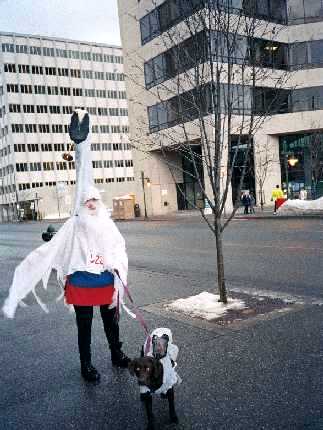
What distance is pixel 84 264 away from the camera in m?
4.14

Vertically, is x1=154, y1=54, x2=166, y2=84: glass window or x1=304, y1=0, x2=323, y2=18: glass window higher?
x1=304, y1=0, x2=323, y2=18: glass window

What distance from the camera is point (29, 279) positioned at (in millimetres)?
4211

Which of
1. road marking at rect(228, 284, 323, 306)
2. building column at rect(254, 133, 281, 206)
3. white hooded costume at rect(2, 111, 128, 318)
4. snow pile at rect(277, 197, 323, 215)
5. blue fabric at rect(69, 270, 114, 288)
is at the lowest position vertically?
road marking at rect(228, 284, 323, 306)

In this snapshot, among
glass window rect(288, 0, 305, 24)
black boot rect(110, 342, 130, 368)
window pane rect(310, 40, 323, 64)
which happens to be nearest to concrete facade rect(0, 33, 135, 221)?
glass window rect(288, 0, 305, 24)

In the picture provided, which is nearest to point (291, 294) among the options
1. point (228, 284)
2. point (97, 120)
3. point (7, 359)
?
point (228, 284)

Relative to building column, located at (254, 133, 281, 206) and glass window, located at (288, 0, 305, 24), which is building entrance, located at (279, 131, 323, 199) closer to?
building column, located at (254, 133, 281, 206)

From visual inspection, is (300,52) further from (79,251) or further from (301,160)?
(79,251)

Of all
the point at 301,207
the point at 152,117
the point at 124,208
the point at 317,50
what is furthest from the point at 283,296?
the point at 317,50

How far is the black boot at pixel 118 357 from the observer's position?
447 cm

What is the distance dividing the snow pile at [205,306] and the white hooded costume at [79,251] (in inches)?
79.7

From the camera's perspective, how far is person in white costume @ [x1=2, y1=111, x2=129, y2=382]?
4.16 m

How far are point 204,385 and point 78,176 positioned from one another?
7.62 ft

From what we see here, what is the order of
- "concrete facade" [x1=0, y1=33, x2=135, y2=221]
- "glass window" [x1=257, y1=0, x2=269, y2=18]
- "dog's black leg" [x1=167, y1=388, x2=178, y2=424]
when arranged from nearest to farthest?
1. "dog's black leg" [x1=167, y1=388, x2=178, y2=424]
2. "glass window" [x1=257, y1=0, x2=269, y2=18]
3. "concrete facade" [x1=0, y1=33, x2=135, y2=221]

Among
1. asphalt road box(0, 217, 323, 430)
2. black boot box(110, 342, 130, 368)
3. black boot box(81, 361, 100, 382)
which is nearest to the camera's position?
asphalt road box(0, 217, 323, 430)
